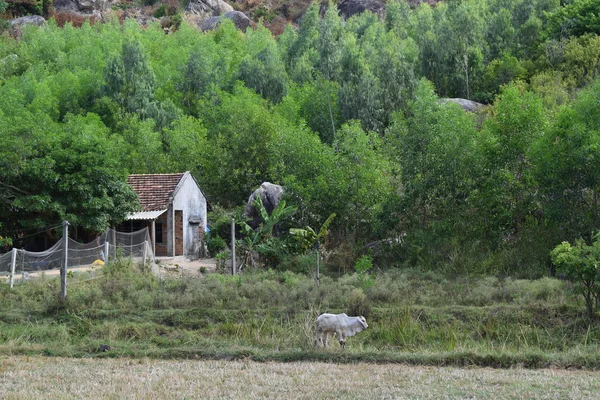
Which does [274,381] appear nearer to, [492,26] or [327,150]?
[327,150]

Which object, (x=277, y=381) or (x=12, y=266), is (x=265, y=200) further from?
(x=277, y=381)

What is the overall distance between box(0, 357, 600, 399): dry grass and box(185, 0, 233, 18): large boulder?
258 ft

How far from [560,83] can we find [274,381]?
34.2 metres

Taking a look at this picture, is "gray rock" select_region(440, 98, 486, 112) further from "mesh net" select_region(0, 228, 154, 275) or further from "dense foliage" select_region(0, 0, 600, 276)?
"mesh net" select_region(0, 228, 154, 275)

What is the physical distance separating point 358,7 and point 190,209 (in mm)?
54220

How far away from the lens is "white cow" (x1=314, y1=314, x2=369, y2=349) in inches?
539

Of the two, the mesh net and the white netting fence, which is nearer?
the white netting fence

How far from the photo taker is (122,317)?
16969mm

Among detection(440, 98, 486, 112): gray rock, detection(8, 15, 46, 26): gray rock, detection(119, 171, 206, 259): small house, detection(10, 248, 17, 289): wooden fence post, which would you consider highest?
detection(8, 15, 46, 26): gray rock

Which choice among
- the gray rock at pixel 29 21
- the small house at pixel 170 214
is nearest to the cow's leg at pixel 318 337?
the small house at pixel 170 214

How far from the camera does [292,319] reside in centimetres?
1673

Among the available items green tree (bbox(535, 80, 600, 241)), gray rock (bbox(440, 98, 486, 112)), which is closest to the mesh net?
green tree (bbox(535, 80, 600, 241))

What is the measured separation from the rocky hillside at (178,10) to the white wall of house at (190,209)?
46486mm

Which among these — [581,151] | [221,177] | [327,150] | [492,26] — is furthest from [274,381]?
[492,26]
